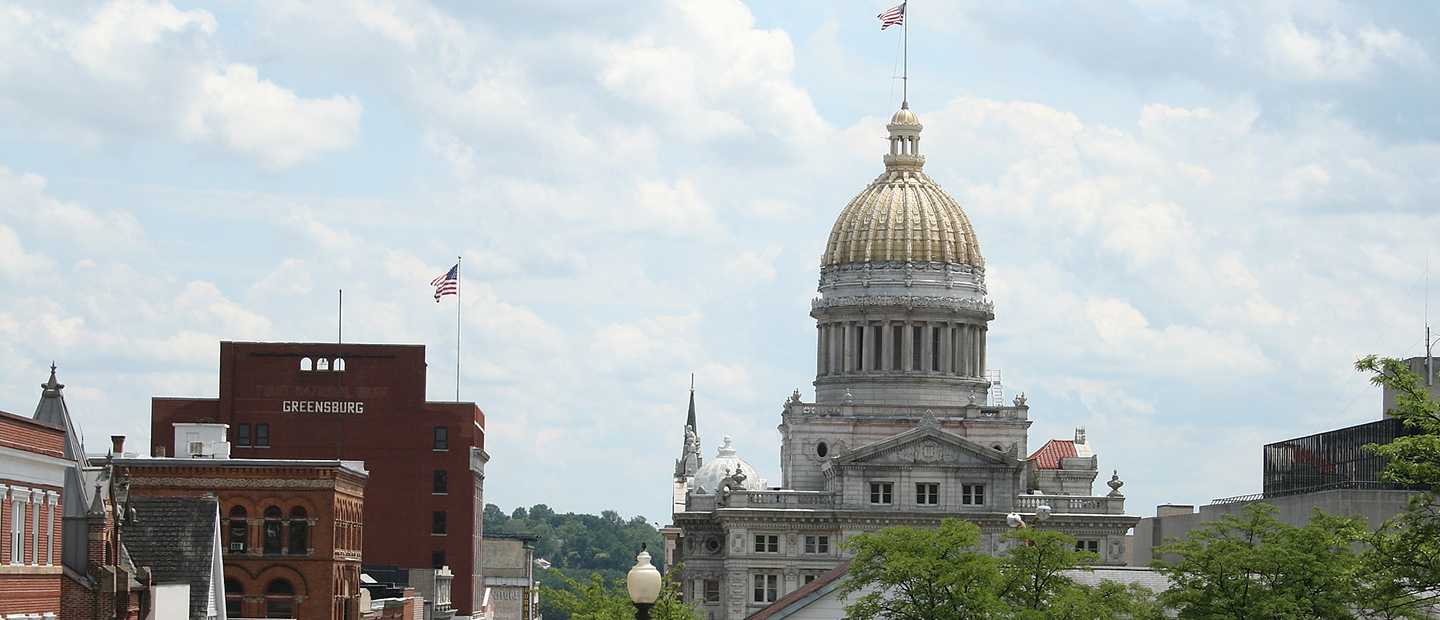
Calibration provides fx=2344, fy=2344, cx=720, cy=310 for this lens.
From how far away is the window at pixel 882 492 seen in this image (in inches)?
5133

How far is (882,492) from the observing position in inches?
5133

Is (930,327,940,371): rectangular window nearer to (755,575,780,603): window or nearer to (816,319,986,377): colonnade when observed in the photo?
(816,319,986,377): colonnade

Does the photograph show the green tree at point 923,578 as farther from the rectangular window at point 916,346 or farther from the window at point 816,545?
the rectangular window at point 916,346

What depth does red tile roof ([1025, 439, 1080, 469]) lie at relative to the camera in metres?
150

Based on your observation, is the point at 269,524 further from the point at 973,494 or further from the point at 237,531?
the point at 973,494

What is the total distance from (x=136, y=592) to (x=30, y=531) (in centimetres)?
978

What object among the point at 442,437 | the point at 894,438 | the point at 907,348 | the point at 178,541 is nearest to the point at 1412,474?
the point at 178,541

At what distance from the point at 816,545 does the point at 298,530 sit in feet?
152

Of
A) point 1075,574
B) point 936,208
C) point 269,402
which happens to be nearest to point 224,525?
point 1075,574

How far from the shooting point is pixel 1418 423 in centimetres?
4128

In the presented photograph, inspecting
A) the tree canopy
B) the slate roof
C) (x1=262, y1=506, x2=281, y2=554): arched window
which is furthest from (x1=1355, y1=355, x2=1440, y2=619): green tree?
(x1=262, y1=506, x2=281, y2=554): arched window

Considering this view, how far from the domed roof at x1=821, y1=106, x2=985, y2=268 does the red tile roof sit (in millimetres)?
13835

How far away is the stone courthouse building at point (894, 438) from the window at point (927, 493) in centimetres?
8

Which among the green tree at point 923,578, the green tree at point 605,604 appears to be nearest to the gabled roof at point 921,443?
the green tree at point 605,604
